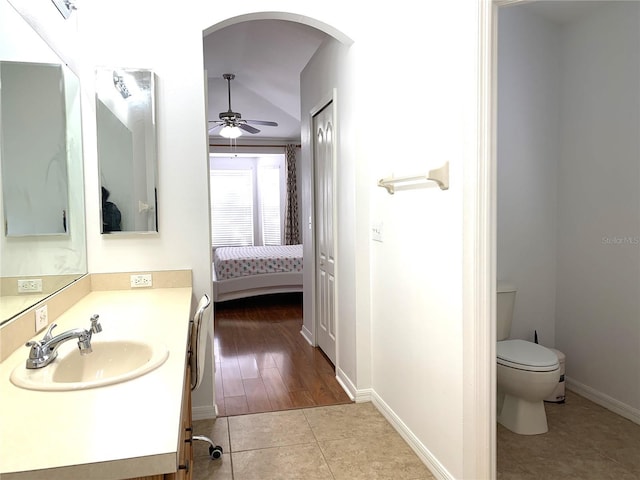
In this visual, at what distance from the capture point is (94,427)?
3.65 feet

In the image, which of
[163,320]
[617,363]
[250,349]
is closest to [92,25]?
[163,320]

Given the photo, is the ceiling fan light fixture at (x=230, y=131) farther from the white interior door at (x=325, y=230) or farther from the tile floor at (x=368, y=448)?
the tile floor at (x=368, y=448)

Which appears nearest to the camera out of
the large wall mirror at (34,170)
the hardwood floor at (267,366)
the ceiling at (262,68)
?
the large wall mirror at (34,170)

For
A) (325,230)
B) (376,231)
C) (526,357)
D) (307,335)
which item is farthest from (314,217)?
(526,357)

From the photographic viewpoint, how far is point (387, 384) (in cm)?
296

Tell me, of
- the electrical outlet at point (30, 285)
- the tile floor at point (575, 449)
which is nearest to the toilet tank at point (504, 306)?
the tile floor at point (575, 449)

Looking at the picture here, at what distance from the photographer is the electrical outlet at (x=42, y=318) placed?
185 cm

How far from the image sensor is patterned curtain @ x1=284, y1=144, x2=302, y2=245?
9.28 meters

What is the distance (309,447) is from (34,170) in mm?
1859

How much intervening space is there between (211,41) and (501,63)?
9.80 feet

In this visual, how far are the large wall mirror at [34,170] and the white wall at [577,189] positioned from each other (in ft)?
8.52

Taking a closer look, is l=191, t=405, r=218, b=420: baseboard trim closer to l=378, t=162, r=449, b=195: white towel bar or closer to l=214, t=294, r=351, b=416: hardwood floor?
l=214, t=294, r=351, b=416: hardwood floor

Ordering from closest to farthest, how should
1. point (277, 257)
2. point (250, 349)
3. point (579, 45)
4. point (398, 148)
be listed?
point (398, 148)
point (579, 45)
point (250, 349)
point (277, 257)

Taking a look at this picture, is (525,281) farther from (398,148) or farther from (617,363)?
(398,148)
